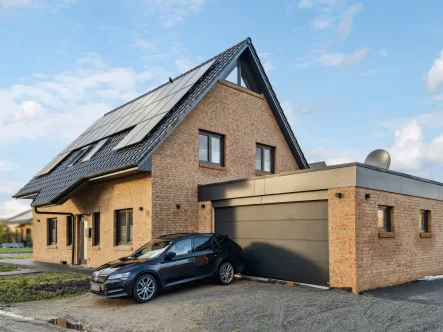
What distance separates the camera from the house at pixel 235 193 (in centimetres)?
1182

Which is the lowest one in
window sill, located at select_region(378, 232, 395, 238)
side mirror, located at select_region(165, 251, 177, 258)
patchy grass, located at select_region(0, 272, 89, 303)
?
patchy grass, located at select_region(0, 272, 89, 303)

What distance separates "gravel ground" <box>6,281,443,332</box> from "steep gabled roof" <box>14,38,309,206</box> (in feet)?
16.5

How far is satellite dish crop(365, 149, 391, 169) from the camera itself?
16.1 meters

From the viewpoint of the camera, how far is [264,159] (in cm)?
1958

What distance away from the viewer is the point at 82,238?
1972 centimetres

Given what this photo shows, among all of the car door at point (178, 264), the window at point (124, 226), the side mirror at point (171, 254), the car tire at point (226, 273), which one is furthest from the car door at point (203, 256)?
the window at point (124, 226)

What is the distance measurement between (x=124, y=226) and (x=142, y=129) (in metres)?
3.59

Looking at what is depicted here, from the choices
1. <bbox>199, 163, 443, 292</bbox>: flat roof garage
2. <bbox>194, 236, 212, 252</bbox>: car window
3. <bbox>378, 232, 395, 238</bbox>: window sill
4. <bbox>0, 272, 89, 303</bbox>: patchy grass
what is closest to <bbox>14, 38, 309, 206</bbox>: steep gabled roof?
<bbox>199, 163, 443, 292</bbox>: flat roof garage

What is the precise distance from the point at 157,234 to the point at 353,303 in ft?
23.2

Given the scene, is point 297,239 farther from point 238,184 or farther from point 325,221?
point 238,184

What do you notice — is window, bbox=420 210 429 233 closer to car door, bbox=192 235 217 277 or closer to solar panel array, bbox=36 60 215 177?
car door, bbox=192 235 217 277

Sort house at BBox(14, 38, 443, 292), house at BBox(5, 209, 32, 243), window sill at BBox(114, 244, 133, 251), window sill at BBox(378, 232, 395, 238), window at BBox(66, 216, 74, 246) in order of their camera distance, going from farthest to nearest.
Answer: house at BBox(5, 209, 32, 243)
window at BBox(66, 216, 74, 246)
window sill at BBox(114, 244, 133, 251)
window sill at BBox(378, 232, 395, 238)
house at BBox(14, 38, 443, 292)

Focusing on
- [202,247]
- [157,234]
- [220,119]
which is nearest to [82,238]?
[157,234]

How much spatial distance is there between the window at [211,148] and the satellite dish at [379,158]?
5.45 metres
